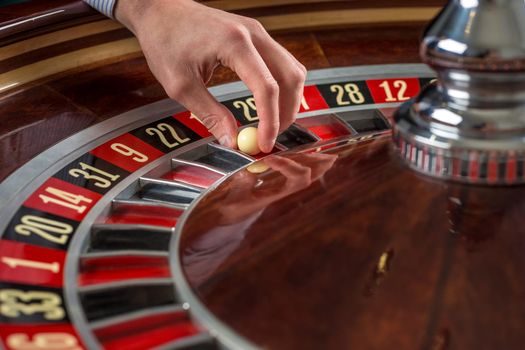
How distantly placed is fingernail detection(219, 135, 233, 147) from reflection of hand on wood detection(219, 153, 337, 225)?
0.18 meters

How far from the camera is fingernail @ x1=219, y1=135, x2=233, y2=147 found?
130 cm

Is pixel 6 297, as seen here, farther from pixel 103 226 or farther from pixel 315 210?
pixel 315 210

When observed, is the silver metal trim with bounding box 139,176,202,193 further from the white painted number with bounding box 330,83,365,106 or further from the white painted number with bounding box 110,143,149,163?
the white painted number with bounding box 330,83,365,106


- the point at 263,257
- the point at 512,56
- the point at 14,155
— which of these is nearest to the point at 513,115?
the point at 512,56

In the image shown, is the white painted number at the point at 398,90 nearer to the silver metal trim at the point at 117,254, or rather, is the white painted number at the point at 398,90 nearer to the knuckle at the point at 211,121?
the knuckle at the point at 211,121

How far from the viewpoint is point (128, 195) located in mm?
1167

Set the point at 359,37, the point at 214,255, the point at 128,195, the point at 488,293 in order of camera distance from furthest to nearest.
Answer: the point at 359,37
the point at 128,195
the point at 214,255
the point at 488,293

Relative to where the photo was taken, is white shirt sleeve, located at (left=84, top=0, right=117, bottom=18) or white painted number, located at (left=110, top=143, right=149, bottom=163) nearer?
white painted number, located at (left=110, top=143, right=149, bottom=163)

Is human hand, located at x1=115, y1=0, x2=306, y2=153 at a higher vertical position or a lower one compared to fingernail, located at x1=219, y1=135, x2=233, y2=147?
higher

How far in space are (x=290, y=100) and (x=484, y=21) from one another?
55cm

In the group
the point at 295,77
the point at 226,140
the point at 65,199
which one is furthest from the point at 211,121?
the point at 65,199

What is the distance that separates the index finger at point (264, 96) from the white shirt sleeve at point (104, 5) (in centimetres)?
38

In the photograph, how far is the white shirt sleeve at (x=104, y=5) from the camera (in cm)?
153

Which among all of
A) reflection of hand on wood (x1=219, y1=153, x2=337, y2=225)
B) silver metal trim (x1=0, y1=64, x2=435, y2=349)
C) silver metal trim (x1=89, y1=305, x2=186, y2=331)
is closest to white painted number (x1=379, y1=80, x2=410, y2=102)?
silver metal trim (x1=0, y1=64, x2=435, y2=349)
